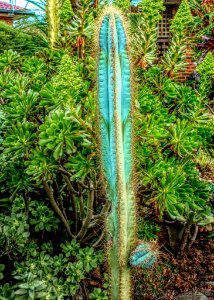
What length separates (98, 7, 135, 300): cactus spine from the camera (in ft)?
6.45

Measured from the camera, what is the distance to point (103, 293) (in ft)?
8.77

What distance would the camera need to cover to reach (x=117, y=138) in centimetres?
197

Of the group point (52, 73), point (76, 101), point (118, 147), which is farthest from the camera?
point (52, 73)

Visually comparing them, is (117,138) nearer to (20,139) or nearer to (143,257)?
(143,257)

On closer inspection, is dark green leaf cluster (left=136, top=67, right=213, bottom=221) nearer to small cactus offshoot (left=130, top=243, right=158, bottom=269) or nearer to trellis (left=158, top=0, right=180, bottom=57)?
small cactus offshoot (left=130, top=243, right=158, bottom=269)

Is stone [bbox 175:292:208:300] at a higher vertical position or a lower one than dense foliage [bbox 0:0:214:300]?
lower

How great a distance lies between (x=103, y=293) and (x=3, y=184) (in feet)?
3.09

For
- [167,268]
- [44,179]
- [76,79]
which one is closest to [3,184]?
[44,179]

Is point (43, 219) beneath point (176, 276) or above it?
above

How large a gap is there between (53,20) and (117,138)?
1497 mm

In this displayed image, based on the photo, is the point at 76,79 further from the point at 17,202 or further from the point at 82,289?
the point at 82,289

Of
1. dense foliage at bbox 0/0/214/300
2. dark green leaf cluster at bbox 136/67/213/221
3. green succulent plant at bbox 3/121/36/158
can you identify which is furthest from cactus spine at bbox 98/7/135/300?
green succulent plant at bbox 3/121/36/158

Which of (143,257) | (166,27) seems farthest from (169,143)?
(166,27)

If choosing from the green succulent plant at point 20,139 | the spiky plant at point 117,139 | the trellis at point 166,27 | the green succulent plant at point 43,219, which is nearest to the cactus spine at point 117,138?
the spiky plant at point 117,139
